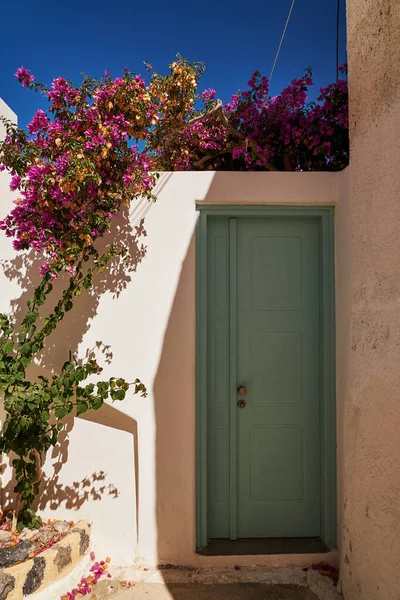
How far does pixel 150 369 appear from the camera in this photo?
2.99 m

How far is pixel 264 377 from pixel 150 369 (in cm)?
79

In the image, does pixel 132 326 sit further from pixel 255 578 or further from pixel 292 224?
pixel 255 578

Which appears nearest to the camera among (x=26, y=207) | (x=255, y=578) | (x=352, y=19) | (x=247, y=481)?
(x=352, y=19)

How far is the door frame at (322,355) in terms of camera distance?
3.00 meters

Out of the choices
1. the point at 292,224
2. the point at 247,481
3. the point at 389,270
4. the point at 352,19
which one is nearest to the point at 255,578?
the point at 247,481

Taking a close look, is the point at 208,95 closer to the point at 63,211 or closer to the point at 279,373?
the point at 63,211

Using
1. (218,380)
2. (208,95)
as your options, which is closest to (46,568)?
(218,380)

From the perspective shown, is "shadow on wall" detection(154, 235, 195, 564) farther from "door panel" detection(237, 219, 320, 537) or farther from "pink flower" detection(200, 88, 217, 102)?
"pink flower" detection(200, 88, 217, 102)

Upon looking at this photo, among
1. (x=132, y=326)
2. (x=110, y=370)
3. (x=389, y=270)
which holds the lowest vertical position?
(x=110, y=370)

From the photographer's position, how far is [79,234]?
2693 millimetres

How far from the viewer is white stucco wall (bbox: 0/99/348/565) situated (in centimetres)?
295

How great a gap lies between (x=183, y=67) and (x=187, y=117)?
0.50 metres

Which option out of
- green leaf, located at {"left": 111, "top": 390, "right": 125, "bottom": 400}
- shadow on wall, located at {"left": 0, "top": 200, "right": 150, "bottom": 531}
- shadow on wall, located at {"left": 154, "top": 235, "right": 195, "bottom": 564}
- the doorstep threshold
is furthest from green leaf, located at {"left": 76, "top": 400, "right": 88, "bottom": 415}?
the doorstep threshold

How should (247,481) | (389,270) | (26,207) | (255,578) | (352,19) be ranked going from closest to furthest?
(389,270) → (352,19) → (26,207) → (255,578) → (247,481)
